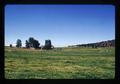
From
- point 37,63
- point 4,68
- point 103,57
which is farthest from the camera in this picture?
point 103,57

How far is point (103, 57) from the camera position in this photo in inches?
471

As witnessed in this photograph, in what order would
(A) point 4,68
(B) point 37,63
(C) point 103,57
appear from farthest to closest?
(C) point 103,57 < (B) point 37,63 < (A) point 4,68
